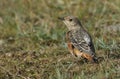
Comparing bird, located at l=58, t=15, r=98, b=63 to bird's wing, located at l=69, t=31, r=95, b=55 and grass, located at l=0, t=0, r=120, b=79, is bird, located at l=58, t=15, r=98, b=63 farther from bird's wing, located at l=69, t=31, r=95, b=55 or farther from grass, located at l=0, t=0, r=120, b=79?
grass, located at l=0, t=0, r=120, b=79

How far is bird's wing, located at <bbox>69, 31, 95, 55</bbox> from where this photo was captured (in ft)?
31.0

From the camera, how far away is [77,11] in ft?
44.3

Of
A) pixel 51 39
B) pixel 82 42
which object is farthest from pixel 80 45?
pixel 51 39

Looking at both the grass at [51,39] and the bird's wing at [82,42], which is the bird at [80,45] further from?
the grass at [51,39]

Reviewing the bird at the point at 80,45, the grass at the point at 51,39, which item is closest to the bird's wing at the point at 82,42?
the bird at the point at 80,45

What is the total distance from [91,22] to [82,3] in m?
1.24

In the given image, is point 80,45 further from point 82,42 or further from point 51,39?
point 51,39

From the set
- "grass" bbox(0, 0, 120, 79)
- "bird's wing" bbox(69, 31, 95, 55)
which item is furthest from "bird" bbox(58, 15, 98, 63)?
"grass" bbox(0, 0, 120, 79)

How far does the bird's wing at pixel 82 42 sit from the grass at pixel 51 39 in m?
0.26

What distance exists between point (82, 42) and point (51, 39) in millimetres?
2202

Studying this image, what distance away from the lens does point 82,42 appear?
9.71 m

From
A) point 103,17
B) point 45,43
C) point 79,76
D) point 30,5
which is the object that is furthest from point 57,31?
point 79,76

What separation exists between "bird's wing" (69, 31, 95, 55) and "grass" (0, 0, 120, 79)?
0.84 feet

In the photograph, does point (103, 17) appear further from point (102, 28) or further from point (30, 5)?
point (30, 5)
